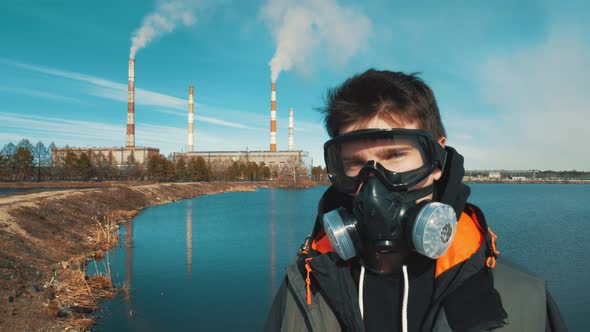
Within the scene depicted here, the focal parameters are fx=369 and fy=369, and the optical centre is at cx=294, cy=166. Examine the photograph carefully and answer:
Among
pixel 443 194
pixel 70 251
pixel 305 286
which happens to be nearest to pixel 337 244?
pixel 305 286

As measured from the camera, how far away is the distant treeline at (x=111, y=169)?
231 ft

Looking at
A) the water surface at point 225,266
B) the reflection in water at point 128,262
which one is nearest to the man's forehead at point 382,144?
the water surface at point 225,266

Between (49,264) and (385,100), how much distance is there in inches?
565

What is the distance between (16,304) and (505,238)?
22200 mm

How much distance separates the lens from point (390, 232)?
1870 mm

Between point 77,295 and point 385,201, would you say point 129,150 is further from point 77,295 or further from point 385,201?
point 385,201

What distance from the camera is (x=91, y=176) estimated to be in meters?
76.6

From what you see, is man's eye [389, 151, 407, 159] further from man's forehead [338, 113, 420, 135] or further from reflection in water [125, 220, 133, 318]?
reflection in water [125, 220, 133, 318]

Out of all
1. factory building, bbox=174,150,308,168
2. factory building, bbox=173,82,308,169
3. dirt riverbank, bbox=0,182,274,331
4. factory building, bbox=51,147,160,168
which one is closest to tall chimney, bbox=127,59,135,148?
factory building, bbox=51,147,160,168

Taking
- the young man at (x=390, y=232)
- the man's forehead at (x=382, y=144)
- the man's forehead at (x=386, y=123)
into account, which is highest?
the man's forehead at (x=386, y=123)

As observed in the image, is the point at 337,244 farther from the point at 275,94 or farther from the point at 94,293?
the point at 275,94

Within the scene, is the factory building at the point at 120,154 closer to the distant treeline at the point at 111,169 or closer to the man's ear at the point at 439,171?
the distant treeline at the point at 111,169

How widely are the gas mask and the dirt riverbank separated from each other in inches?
319

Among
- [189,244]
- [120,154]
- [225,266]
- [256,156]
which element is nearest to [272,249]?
[225,266]
